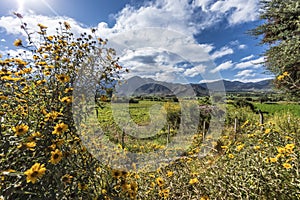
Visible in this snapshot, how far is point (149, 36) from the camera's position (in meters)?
3.25

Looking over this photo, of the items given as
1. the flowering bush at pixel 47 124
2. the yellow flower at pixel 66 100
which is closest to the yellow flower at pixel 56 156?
the flowering bush at pixel 47 124

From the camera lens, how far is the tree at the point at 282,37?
19.1 feet

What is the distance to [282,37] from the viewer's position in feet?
21.7

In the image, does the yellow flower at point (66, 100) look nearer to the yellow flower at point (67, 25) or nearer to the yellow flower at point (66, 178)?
the yellow flower at point (66, 178)

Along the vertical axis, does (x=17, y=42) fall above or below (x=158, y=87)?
above

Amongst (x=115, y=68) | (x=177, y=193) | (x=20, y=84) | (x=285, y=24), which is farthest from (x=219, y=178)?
(x=285, y=24)

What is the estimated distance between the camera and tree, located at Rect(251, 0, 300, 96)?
5.81 metres

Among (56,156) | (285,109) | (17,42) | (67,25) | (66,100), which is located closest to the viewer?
(56,156)

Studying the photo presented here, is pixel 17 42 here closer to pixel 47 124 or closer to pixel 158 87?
pixel 47 124

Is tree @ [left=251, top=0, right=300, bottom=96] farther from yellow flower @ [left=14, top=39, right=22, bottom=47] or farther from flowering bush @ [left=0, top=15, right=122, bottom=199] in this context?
yellow flower @ [left=14, top=39, right=22, bottom=47]

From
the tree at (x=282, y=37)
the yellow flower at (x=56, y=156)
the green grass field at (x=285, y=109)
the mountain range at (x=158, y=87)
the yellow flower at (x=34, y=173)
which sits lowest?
the green grass field at (x=285, y=109)

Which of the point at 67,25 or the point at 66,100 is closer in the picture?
the point at 66,100

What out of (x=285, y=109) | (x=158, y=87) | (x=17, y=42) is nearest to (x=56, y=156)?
(x=17, y=42)

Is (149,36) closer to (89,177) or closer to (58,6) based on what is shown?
(58,6)
